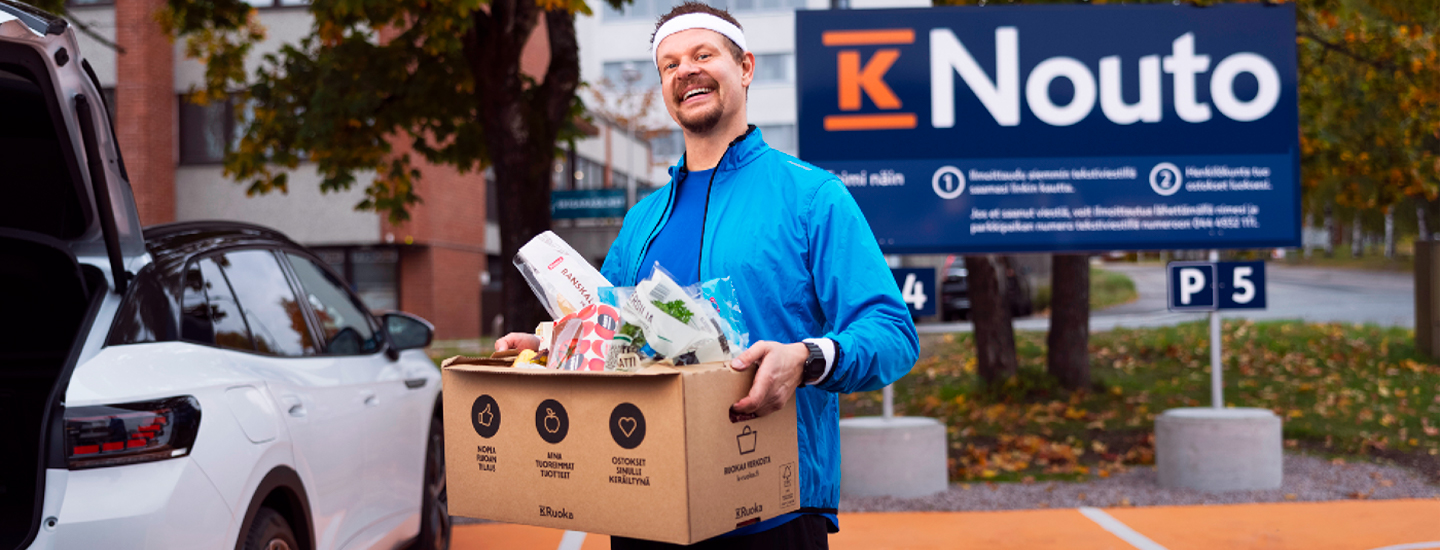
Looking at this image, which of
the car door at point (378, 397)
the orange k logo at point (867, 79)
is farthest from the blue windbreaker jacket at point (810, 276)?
the orange k logo at point (867, 79)

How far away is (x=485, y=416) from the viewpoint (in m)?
2.11

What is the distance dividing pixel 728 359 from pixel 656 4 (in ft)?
151

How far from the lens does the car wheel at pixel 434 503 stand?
5.14m

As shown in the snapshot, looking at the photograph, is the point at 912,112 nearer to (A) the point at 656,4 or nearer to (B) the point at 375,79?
(B) the point at 375,79

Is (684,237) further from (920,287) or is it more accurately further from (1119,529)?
(920,287)

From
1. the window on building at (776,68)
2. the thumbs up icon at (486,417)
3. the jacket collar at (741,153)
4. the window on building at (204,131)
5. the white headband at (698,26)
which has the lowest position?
the thumbs up icon at (486,417)

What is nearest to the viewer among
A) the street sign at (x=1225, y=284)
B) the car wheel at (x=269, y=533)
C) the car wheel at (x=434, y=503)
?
the car wheel at (x=269, y=533)

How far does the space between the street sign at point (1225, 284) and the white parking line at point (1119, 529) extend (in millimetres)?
1621

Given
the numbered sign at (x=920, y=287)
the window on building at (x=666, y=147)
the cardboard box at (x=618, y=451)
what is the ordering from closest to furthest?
the cardboard box at (x=618, y=451), the numbered sign at (x=920, y=287), the window on building at (x=666, y=147)

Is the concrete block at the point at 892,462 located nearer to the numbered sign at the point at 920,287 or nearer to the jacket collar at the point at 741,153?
the numbered sign at the point at 920,287

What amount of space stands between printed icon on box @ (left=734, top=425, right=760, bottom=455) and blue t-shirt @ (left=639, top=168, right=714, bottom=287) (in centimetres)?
39

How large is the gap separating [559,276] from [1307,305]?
2711 cm

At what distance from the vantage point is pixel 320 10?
28.3ft

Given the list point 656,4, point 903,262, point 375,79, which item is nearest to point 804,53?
point 375,79
